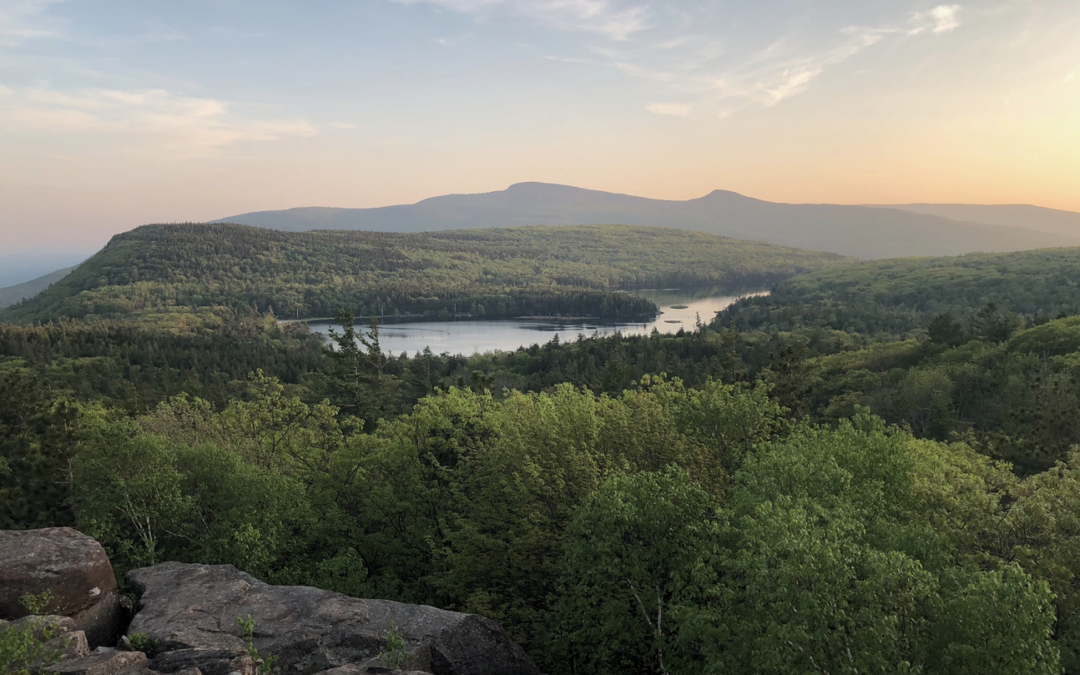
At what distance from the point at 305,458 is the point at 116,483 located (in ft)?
41.9

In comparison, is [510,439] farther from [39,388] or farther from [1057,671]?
[39,388]

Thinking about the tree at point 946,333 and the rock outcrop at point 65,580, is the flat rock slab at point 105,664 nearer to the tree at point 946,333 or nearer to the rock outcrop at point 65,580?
the rock outcrop at point 65,580

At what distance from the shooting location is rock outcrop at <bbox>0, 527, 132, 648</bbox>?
22.5m

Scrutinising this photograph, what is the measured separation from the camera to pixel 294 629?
2266cm

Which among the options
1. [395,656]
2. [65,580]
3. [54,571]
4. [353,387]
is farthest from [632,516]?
[353,387]

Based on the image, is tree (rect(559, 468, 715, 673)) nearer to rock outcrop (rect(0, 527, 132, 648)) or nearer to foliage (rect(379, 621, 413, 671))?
foliage (rect(379, 621, 413, 671))

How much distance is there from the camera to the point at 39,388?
48188 mm

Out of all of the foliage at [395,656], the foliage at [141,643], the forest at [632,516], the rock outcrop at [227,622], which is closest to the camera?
the forest at [632,516]

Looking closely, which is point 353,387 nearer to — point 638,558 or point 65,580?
point 65,580

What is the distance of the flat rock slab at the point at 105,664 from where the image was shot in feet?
54.4

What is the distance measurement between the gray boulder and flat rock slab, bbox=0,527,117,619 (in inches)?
76.6

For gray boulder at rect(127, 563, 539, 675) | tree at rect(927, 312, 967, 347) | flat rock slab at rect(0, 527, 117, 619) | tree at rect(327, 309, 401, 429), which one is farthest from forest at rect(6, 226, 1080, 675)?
tree at rect(927, 312, 967, 347)

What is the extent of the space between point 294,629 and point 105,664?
6390 millimetres

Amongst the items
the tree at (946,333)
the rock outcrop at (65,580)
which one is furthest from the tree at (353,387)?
the tree at (946,333)
